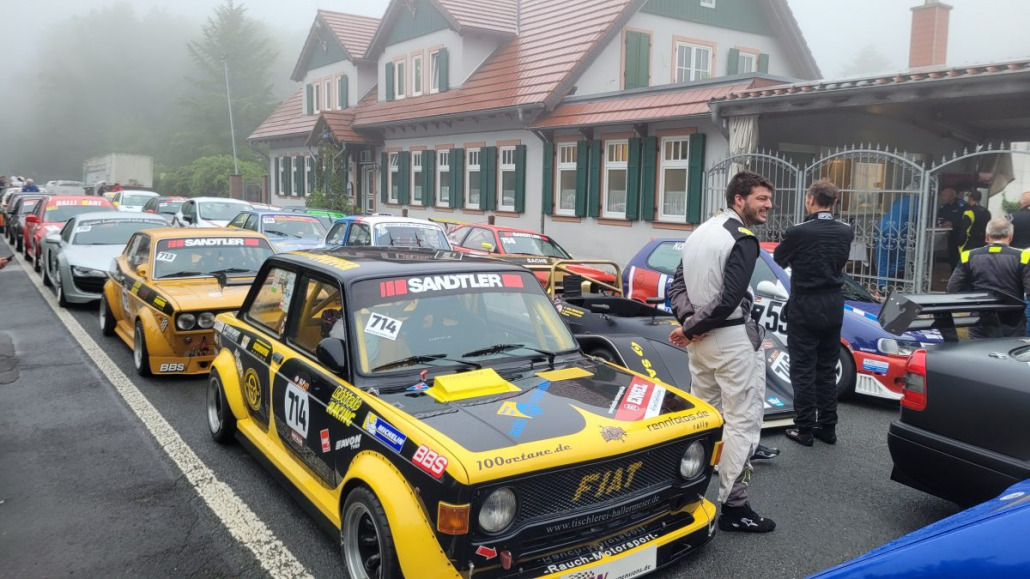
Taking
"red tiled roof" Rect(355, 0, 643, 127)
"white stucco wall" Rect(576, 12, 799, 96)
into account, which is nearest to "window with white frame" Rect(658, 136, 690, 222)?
"white stucco wall" Rect(576, 12, 799, 96)

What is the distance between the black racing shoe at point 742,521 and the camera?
4.20 meters

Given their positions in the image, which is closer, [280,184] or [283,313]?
[283,313]

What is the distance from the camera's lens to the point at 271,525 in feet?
13.8

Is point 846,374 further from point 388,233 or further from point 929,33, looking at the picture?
point 929,33

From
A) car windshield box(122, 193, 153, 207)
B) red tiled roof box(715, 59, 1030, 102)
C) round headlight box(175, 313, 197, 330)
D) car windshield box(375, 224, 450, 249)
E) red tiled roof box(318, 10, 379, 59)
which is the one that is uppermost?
red tiled roof box(318, 10, 379, 59)

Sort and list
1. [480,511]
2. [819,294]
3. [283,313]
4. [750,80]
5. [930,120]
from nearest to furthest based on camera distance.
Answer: [480,511] < [283,313] < [819,294] < [750,80] < [930,120]

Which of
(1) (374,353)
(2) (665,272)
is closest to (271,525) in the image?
(1) (374,353)

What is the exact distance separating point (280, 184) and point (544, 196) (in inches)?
769

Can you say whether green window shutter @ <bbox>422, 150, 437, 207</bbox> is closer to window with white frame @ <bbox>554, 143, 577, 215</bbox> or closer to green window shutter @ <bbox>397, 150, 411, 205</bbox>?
green window shutter @ <bbox>397, 150, 411, 205</bbox>

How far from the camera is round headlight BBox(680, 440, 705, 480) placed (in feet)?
11.8

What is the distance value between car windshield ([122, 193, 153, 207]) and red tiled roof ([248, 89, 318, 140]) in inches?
274

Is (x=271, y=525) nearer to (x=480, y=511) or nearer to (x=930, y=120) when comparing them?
(x=480, y=511)

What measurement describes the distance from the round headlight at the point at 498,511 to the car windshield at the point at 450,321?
107cm

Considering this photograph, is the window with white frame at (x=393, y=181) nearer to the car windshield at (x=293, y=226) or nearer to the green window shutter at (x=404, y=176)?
the green window shutter at (x=404, y=176)
